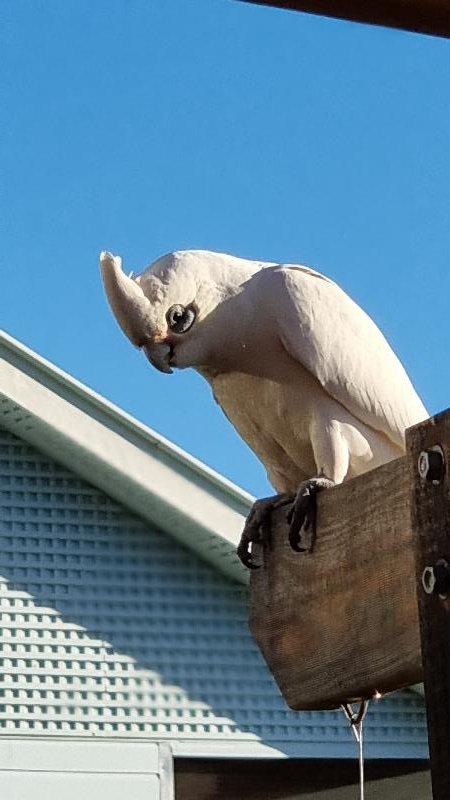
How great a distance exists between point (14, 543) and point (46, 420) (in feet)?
1.19

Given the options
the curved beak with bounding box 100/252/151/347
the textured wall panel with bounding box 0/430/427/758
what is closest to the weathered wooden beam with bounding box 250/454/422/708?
the curved beak with bounding box 100/252/151/347

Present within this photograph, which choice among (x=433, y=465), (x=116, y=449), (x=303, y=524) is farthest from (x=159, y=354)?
(x=116, y=449)

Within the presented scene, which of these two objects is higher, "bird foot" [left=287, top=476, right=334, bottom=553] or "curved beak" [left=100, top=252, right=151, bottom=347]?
"curved beak" [left=100, top=252, right=151, bottom=347]

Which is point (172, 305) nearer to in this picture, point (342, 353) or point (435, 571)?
point (342, 353)

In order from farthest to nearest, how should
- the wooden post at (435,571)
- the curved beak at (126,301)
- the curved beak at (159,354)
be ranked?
1. the curved beak at (159,354)
2. the curved beak at (126,301)
3. the wooden post at (435,571)

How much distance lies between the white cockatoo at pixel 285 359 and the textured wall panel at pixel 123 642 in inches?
74.5

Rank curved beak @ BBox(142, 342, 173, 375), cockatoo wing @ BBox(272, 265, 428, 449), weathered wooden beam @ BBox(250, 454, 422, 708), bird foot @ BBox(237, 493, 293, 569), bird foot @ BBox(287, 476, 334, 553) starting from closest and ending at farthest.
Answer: weathered wooden beam @ BBox(250, 454, 422, 708) → bird foot @ BBox(287, 476, 334, 553) → bird foot @ BBox(237, 493, 293, 569) → curved beak @ BBox(142, 342, 173, 375) → cockatoo wing @ BBox(272, 265, 428, 449)

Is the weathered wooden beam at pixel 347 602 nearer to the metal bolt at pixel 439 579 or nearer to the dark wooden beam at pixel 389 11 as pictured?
the metal bolt at pixel 439 579

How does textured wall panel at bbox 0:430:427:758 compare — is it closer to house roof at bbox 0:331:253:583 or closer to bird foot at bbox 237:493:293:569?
house roof at bbox 0:331:253:583

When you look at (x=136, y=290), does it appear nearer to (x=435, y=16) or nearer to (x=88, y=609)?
(x=435, y=16)

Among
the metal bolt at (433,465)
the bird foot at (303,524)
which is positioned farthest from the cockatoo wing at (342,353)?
the metal bolt at (433,465)

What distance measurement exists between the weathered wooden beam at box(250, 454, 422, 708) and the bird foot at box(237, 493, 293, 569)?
13cm

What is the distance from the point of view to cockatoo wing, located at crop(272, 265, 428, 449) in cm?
203

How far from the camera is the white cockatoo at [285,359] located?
1870 mm
